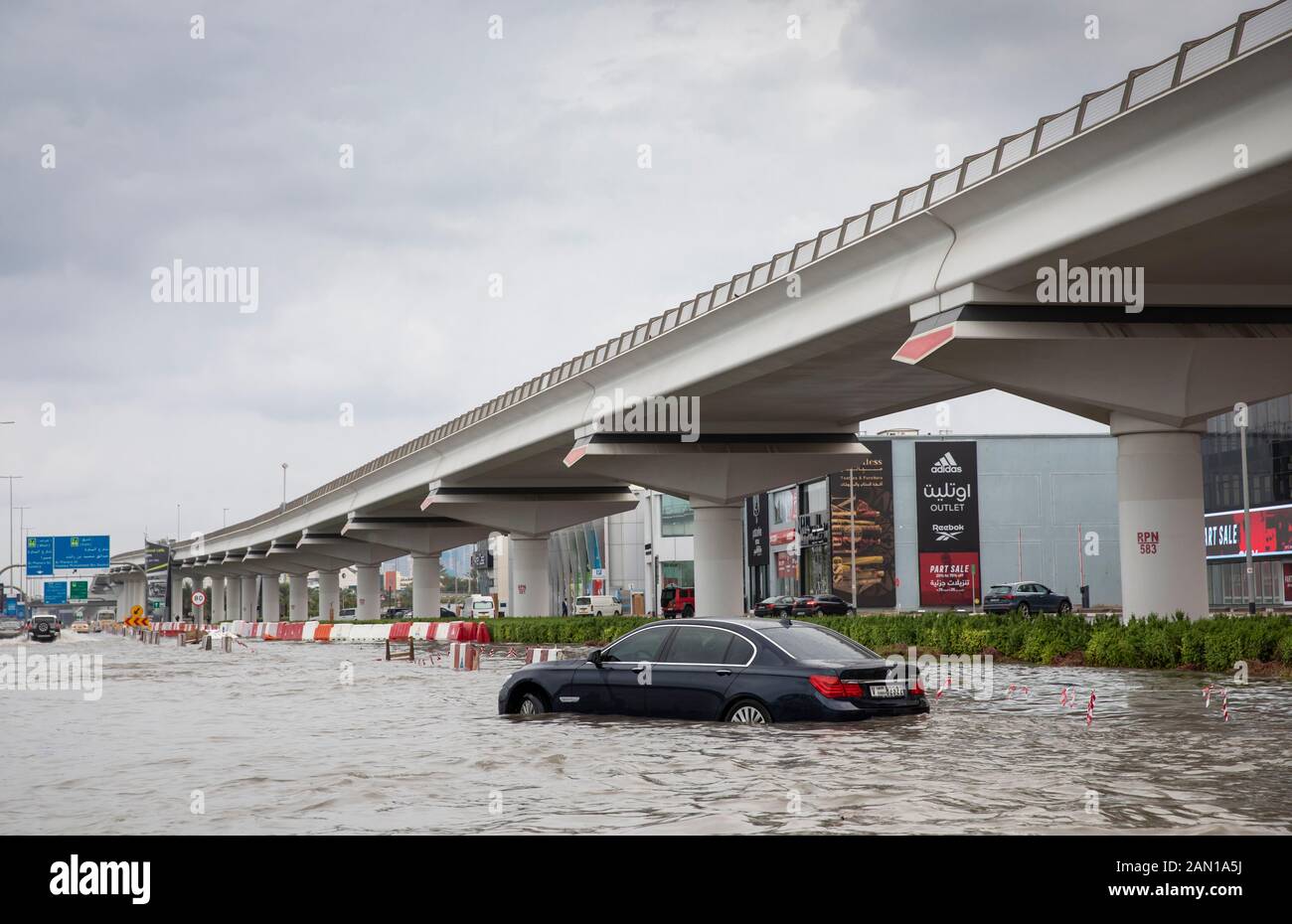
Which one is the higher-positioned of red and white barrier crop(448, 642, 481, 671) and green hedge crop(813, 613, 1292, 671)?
green hedge crop(813, 613, 1292, 671)

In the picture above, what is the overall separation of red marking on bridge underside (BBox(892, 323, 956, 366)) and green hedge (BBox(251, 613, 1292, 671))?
626 cm

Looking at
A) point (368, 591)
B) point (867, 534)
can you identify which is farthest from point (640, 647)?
point (368, 591)

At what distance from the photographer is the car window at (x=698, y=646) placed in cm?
1502

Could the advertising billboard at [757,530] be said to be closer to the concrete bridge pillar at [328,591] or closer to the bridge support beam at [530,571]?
the bridge support beam at [530,571]

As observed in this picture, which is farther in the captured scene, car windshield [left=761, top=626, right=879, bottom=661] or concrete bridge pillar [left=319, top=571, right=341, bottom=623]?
concrete bridge pillar [left=319, top=571, right=341, bottom=623]

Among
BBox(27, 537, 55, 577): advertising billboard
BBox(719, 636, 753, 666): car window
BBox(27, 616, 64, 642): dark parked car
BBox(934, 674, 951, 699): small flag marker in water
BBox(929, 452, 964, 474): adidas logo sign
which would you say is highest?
BBox(929, 452, 964, 474): adidas logo sign

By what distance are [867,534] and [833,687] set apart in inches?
2671

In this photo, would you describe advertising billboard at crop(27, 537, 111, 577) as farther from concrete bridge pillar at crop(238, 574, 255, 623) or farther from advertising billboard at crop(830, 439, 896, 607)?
advertising billboard at crop(830, 439, 896, 607)

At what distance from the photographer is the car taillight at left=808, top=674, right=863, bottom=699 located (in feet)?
45.6

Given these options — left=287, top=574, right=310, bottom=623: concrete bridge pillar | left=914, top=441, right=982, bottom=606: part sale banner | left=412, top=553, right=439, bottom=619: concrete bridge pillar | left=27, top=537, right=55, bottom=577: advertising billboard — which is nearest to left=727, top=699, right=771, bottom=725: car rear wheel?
left=412, top=553, right=439, bottom=619: concrete bridge pillar

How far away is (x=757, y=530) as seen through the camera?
96.5 meters

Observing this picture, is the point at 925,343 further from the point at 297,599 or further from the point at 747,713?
the point at 297,599
